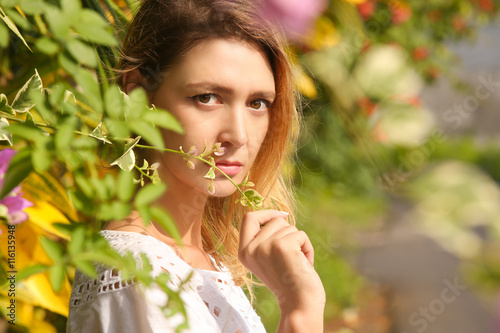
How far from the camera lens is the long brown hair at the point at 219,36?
76 cm

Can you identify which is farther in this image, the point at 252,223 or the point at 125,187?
the point at 252,223

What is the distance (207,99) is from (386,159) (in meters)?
0.83

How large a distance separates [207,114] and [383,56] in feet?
0.96

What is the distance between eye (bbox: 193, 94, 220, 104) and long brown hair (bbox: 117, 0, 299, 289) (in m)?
0.06

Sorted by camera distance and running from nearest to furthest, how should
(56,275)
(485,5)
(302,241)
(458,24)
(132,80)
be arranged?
(56,275), (302,241), (132,80), (485,5), (458,24)

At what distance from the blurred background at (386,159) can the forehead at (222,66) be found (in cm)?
9

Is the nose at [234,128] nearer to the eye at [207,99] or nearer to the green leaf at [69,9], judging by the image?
the eye at [207,99]

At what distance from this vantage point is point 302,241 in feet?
2.26

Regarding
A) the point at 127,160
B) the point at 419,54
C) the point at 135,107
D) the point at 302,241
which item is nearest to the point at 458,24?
the point at 419,54

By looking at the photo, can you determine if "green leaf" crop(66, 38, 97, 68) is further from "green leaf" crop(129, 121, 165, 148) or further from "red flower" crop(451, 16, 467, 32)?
"red flower" crop(451, 16, 467, 32)

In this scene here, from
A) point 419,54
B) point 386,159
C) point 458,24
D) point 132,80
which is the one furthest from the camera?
point 458,24

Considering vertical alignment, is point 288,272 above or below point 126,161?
below

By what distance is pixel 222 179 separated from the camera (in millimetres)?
751

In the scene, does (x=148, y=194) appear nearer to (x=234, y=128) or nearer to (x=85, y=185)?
(x=85, y=185)
